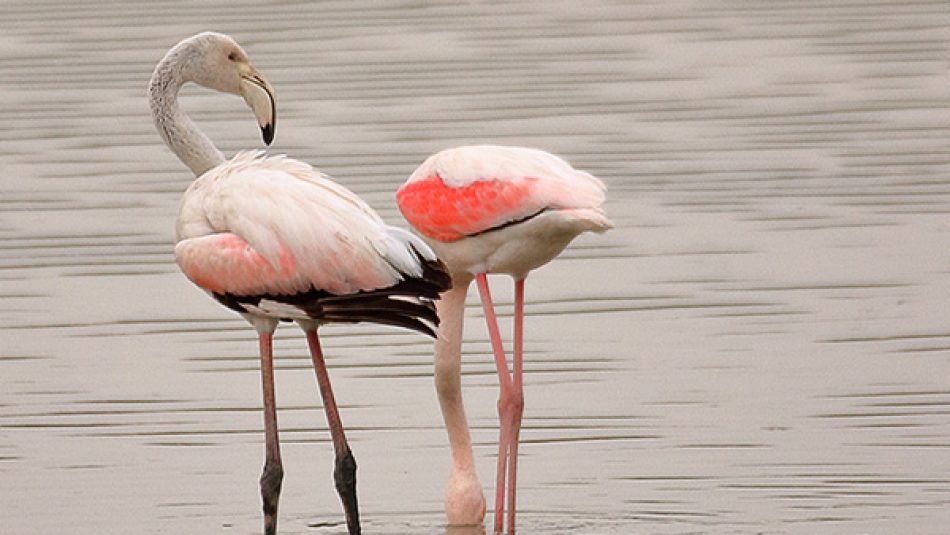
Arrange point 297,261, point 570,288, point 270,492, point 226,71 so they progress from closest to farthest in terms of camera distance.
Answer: point 297,261 → point 270,492 → point 226,71 → point 570,288

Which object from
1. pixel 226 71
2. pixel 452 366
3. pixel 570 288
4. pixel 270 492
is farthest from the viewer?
pixel 570 288

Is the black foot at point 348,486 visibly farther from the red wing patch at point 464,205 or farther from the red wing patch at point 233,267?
the red wing patch at point 464,205

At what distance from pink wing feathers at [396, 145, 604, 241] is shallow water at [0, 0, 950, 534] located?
92cm

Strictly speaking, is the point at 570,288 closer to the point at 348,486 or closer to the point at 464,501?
the point at 464,501

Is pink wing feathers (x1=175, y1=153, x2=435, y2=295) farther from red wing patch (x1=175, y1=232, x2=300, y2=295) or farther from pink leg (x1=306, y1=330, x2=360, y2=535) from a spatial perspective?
pink leg (x1=306, y1=330, x2=360, y2=535)

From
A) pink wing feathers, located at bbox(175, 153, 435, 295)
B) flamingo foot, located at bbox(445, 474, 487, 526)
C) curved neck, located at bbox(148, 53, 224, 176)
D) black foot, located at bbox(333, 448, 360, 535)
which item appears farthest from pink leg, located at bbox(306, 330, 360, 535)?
curved neck, located at bbox(148, 53, 224, 176)

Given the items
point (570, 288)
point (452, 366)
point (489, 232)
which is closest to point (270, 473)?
point (452, 366)

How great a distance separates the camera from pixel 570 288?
1012 centimetres

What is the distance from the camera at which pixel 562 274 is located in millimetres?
10391

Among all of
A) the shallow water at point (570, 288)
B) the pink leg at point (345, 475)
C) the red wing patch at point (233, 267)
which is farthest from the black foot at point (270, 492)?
the red wing patch at point (233, 267)

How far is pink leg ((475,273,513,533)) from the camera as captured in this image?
7.42 meters

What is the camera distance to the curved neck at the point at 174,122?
7.36m

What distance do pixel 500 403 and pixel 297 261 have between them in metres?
1.01

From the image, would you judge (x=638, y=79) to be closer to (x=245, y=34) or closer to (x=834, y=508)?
(x=245, y=34)
